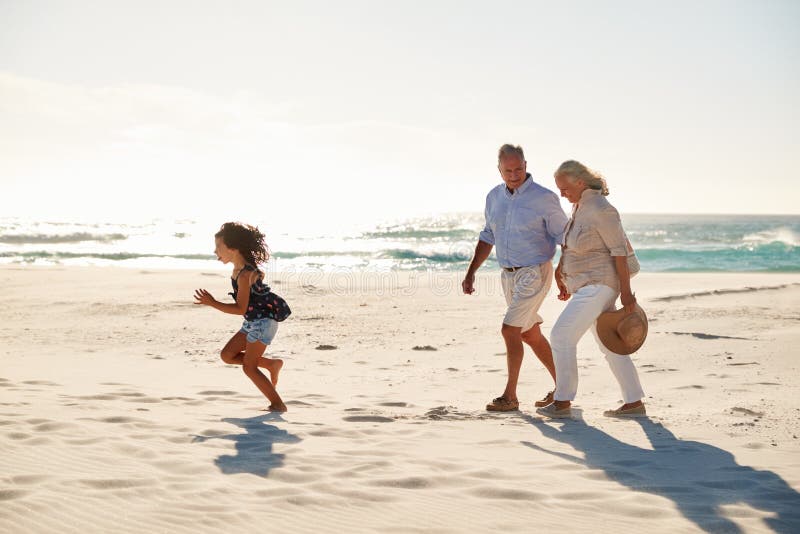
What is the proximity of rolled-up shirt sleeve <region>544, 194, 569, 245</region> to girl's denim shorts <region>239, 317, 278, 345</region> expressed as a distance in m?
2.21

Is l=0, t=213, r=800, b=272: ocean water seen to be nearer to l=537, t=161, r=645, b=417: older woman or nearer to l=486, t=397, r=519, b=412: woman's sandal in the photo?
l=486, t=397, r=519, b=412: woman's sandal

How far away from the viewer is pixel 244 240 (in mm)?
5340

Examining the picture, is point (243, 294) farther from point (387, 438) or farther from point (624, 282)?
point (624, 282)

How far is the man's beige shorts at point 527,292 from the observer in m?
5.48

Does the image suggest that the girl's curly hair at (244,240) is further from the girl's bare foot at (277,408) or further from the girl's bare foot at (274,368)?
the girl's bare foot at (277,408)

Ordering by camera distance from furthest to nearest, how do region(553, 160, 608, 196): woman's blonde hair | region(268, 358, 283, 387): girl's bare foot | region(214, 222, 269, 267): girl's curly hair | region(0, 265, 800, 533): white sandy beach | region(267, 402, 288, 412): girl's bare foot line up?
region(268, 358, 283, 387): girl's bare foot < region(267, 402, 288, 412): girl's bare foot < region(214, 222, 269, 267): girl's curly hair < region(553, 160, 608, 196): woman's blonde hair < region(0, 265, 800, 533): white sandy beach

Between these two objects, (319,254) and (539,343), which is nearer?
(539,343)

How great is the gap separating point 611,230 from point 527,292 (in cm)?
82

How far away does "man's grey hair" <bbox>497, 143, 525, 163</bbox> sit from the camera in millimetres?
5504

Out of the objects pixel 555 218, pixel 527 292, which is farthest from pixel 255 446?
pixel 555 218

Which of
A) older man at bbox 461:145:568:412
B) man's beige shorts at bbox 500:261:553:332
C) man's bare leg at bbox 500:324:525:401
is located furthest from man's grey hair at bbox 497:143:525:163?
man's bare leg at bbox 500:324:525:401

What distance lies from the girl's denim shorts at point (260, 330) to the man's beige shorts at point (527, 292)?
5.76 ft

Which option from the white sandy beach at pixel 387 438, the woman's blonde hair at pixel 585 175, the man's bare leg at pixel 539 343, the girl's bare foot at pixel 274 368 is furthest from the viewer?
the man's bare leg at pixel 539 343

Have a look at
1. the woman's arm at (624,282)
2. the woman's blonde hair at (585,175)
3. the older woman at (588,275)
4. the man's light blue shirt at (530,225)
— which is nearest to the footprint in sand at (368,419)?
the older woman at (588,275)
